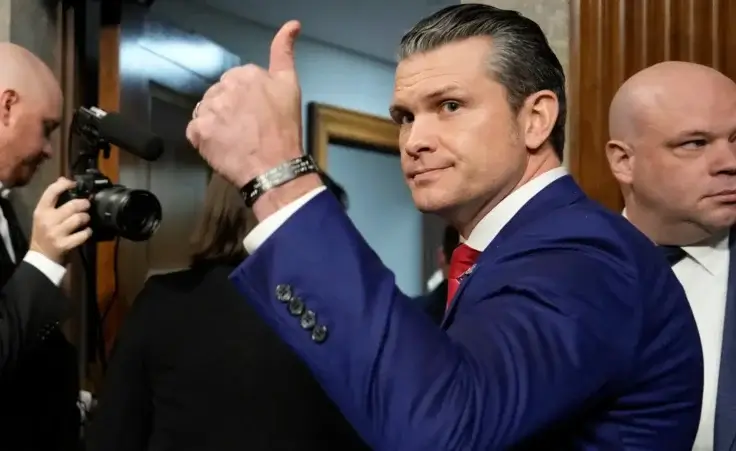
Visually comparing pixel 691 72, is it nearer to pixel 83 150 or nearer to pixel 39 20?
pixel 83 150

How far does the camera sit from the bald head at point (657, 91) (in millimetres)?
1142

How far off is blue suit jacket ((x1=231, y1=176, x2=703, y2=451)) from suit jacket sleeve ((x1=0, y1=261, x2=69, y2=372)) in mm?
774

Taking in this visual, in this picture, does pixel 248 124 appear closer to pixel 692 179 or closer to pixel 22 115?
pixel 692 179

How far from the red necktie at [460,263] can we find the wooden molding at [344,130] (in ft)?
6.34

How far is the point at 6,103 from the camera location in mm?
1394

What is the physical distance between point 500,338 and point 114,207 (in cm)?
91

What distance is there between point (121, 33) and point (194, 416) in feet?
2.98

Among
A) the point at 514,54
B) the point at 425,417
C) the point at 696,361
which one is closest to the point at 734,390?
the point at 696,361

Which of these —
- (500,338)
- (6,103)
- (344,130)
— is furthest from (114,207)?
(344,130)

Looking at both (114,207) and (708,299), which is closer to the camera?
(708,299)

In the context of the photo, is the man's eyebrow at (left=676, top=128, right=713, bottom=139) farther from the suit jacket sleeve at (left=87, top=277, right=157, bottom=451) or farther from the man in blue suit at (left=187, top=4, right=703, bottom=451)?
the suit jacket sleeve at (left=87, top=277, right=157, bottom=451)

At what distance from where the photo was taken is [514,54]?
2.50 ft

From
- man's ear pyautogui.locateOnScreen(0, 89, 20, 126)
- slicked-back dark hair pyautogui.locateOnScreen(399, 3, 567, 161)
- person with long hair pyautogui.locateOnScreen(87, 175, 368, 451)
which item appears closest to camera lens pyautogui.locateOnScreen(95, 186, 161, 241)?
person with long hair pyautogui.locateOnScreen(87, 175, 368, 451)

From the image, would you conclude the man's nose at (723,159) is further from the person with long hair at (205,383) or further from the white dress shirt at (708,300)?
the person with long hair at (205,383)
